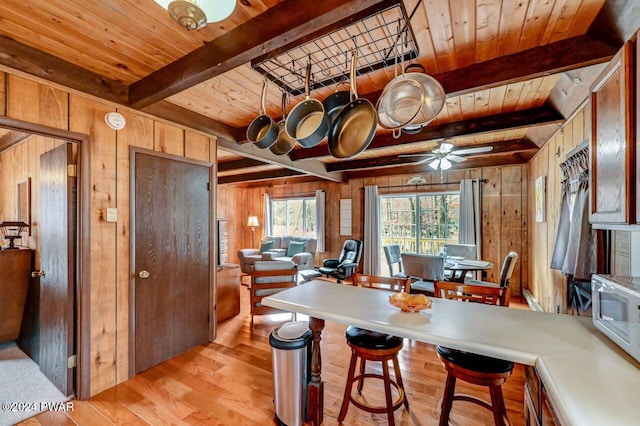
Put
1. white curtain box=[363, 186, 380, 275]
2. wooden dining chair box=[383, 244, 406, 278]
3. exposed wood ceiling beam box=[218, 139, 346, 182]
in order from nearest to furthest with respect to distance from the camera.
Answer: exposed wood ceiling beam box=[218, 139, 346, 182]
wooden dining chair box=[383, 244, 406, 278]
white curtain box=[363, 186, 380, 275]

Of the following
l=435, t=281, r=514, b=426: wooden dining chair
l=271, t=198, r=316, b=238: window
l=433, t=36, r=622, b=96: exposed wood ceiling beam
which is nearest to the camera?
l=435, t=281, r=514, b=426: wooden dining chair

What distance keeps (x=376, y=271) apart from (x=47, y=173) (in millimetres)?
5452

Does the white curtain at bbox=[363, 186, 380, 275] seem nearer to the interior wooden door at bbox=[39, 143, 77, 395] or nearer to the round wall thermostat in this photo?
the round wall thermostat

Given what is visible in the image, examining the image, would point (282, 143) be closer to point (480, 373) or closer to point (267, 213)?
point (480, 373)

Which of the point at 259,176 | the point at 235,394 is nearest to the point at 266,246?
the point at 259,176

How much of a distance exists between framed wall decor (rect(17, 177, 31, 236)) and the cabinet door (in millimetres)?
4884

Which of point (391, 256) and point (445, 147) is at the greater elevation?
point (445, 147)

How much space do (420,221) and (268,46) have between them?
5138 mm

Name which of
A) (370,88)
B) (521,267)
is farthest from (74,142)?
(521,267)

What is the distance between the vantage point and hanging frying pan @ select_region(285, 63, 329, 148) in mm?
1663

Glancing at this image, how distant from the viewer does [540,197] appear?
370cm

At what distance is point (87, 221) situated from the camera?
81.8 inches

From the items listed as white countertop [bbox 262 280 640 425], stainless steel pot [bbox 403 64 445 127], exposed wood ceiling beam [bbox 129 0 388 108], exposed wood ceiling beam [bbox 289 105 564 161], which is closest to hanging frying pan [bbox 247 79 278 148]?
exposed wood ceiling beam [bbox 129 0 388 108]

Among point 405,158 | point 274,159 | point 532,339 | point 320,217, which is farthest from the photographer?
point 320,217
